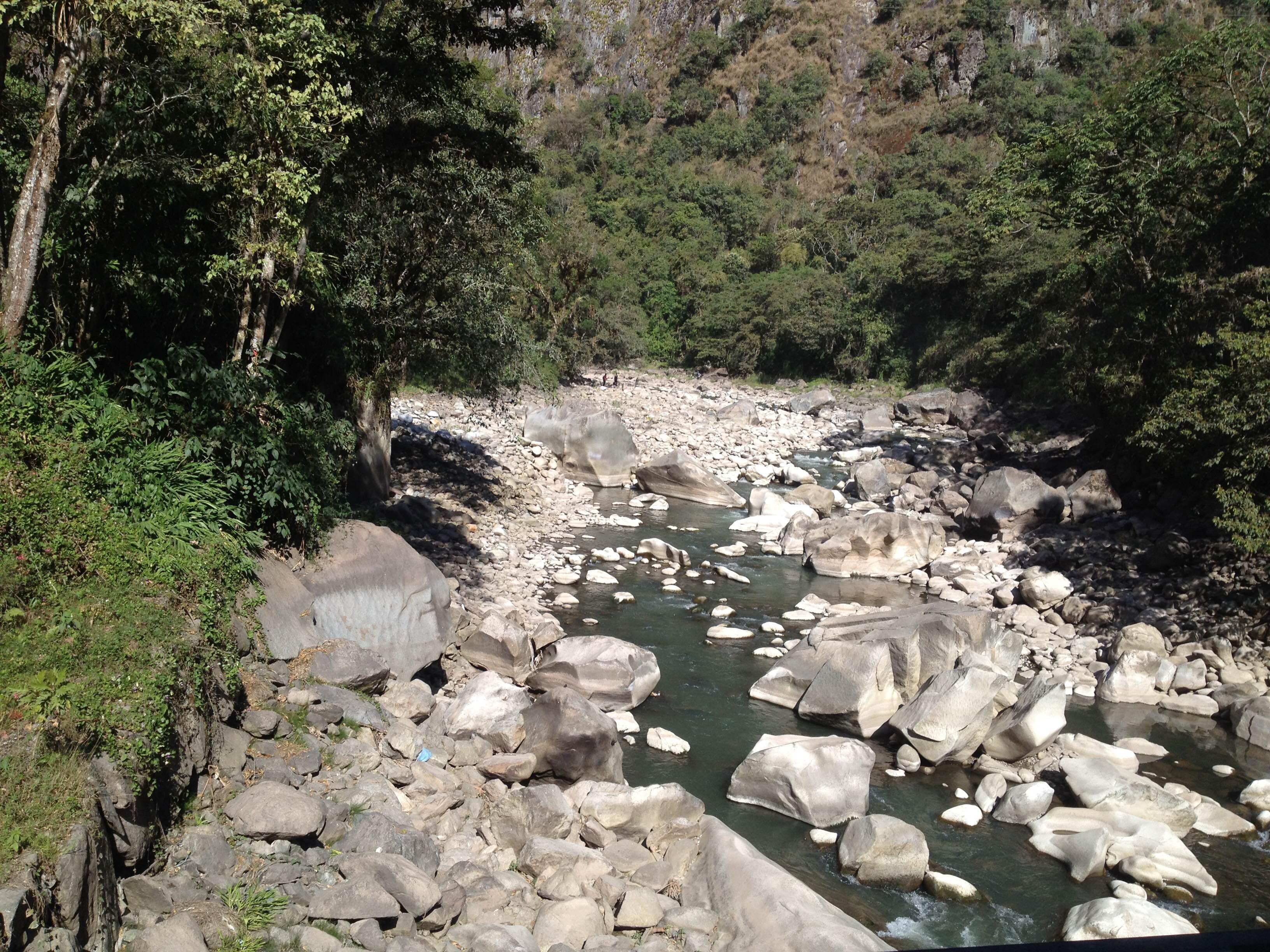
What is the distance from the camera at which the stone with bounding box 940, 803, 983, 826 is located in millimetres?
9633

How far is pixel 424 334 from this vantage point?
15.5 m

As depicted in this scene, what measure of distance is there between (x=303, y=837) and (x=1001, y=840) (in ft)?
23.1

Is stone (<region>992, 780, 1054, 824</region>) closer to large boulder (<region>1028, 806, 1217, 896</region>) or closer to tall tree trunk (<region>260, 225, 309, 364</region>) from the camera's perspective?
large boulder (<region>1028, 806, 1217, 896</region>)

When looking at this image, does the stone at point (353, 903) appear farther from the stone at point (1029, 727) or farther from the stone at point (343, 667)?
the stone at point (1029, 727)

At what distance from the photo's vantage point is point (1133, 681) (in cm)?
1305

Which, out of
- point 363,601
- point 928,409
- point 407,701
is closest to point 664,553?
point 363,601

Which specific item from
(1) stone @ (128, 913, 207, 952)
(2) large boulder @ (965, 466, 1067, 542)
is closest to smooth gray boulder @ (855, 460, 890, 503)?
(2) large boulder @ (965, 466, 1067, 542)

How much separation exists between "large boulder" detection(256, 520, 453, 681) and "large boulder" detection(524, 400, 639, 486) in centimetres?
1257

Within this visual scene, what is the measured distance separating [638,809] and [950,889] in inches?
119

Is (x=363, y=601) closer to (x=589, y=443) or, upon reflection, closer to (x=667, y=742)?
(x=667, y=742)

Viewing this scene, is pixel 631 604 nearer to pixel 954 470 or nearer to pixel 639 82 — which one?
pixel 954 470

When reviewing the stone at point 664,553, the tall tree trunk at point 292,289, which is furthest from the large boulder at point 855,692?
the tall tree trunk at point 292,289

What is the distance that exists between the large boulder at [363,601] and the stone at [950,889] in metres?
5.76

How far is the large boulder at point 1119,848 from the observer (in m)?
8.62
